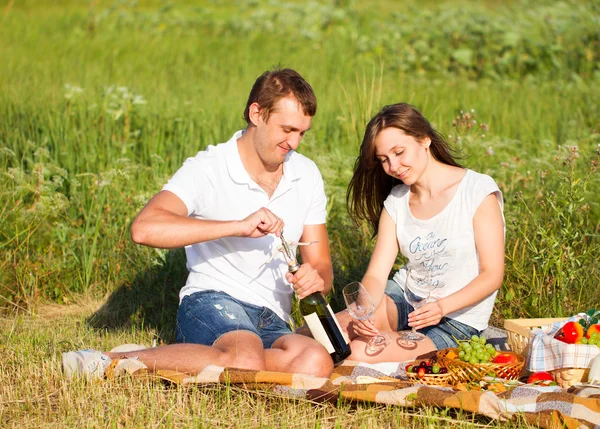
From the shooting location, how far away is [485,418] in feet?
12.8

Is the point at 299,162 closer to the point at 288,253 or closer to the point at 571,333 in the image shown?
the point at 288,253

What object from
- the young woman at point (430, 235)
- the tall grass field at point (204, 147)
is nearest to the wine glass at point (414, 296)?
the young woman at point (430, 235)

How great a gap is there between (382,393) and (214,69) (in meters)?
8.30

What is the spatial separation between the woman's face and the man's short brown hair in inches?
17.3

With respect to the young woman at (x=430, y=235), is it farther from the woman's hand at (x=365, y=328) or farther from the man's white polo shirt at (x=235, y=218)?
the man's white polo shirt at (x=235, y=218)

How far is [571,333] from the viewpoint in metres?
4.47

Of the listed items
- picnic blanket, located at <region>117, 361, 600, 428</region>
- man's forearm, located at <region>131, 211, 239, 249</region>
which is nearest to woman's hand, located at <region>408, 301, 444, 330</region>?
picnic blanket, located at <region>117, 361, 600, 428</region>

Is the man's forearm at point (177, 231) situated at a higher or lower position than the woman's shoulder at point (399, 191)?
lower

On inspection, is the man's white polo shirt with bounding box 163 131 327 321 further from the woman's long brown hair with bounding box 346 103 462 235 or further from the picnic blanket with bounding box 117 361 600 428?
the picnic blanket with bounding box 117 361 600 428

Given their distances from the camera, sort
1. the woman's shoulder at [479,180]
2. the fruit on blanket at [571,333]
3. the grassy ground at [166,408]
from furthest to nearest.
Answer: the woman's shoulder at [479,180] < the fruit on blanket at [571,333] < the grassy ground at [166,408]

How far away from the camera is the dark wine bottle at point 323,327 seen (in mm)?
4664

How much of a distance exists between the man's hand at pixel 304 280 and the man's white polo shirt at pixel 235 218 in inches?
12.8

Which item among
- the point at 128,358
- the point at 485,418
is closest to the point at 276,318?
the point at 128,358

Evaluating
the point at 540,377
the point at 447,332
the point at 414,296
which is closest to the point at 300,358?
the point at 414,296
